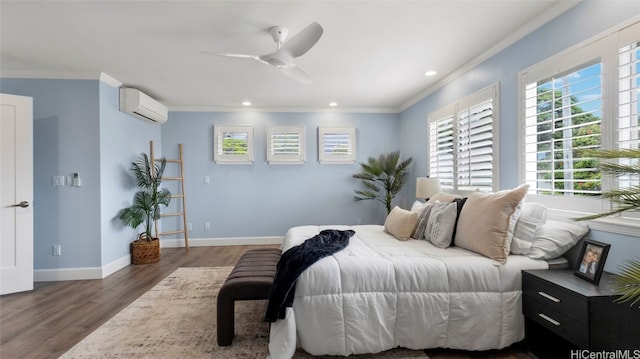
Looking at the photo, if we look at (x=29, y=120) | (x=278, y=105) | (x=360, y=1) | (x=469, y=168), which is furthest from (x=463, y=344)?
(x=29, y=120)

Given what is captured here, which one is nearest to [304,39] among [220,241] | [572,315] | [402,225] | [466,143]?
[402,225]

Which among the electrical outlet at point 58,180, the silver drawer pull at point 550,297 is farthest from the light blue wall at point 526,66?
the electrical outlet at point 58,180

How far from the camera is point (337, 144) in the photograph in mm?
5395

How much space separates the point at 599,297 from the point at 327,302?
1457 mm

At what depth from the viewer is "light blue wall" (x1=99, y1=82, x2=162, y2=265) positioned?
371cm

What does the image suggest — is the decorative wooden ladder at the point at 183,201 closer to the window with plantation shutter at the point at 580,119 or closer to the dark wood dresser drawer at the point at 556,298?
the dark wood dresser drawer at the point at 556,298

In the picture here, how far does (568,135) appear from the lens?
6.93 feet

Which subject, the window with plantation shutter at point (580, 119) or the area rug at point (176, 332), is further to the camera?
the area rug at point (176, 332)

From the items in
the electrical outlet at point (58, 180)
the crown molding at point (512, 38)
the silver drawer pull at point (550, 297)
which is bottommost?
the silver drawer pull at point (550, 297)

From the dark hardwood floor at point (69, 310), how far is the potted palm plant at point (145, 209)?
195 mm

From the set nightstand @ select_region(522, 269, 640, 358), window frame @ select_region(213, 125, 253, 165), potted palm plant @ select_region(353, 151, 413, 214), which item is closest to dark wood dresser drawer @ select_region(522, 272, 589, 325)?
nightstand @ select_region(522, 269, 640, 358)

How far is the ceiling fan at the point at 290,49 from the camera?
6.86 feet

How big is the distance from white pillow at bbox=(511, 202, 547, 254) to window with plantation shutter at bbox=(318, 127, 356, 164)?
11.3ft

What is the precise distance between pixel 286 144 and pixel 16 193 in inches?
142
